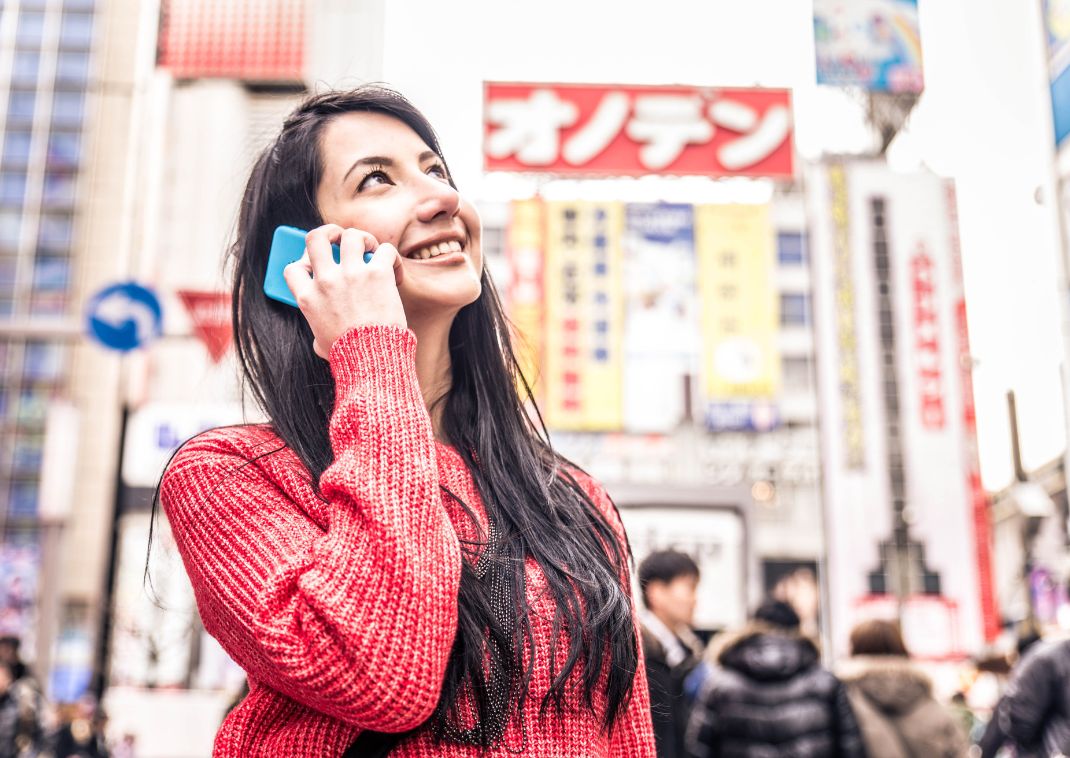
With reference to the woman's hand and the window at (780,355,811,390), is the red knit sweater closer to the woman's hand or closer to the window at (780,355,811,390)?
the woman's hand

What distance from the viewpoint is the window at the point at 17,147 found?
4688 cm

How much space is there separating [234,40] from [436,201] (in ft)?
36.3

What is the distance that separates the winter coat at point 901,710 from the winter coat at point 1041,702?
0.65m

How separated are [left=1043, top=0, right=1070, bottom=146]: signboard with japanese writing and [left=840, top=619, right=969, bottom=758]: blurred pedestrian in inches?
85.3

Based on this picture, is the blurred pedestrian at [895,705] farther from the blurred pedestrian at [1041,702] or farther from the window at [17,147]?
the window at [17,147]

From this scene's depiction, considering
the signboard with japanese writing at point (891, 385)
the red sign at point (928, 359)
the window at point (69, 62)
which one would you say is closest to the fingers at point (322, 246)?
the signboard with japanese writing at point (891, 385)

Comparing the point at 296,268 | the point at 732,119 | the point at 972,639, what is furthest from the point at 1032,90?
the point at 972,639

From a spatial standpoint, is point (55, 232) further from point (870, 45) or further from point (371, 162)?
point (371, 162)

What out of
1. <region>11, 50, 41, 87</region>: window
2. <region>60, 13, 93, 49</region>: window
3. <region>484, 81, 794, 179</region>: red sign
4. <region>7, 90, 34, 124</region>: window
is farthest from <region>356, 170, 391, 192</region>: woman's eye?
<region>11, 50, 41, 87</region>: window

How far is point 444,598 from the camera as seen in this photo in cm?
87

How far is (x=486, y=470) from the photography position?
3.80ft

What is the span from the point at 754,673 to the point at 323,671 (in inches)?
126

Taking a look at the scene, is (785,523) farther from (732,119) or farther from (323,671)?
(323,671)

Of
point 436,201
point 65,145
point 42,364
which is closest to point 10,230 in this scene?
point 65,145
